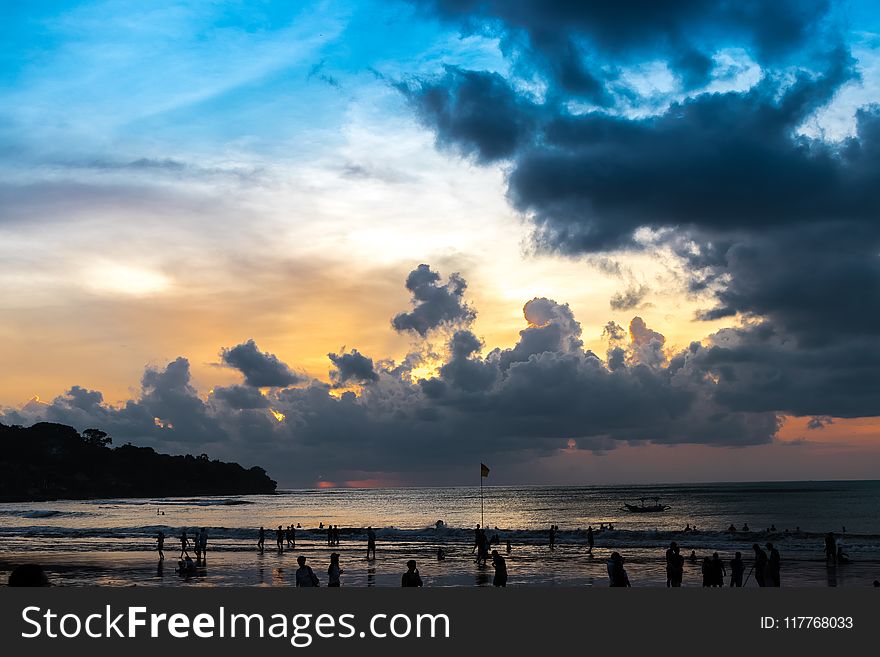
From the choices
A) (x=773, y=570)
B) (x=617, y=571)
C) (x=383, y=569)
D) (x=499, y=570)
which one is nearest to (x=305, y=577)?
(x=499, y=570)

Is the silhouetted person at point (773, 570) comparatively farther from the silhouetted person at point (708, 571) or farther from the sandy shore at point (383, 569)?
the sandy shore at point (383, 569)

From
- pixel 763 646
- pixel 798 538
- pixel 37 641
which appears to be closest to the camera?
pixel 37 641

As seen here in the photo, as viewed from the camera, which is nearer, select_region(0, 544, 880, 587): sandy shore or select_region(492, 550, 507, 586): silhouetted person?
select_region(492, 550, 507, 586): silhouetted person

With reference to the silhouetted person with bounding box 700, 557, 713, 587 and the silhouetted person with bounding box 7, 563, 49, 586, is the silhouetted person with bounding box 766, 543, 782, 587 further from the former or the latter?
the silhouetted person with bounding box 7, 563, 49, 586

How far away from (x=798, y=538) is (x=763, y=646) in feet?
216

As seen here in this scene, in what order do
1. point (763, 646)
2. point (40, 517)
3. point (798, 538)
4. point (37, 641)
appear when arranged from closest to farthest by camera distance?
point (37, 641) < point (763, 646) < point (798, 538) < point (40, 517)

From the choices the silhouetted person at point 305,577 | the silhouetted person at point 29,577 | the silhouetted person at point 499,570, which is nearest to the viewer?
the silhouetted person at point 29,577

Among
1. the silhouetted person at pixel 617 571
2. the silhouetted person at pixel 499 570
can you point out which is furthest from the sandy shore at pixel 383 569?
the silhouetted person at pixel 617 571

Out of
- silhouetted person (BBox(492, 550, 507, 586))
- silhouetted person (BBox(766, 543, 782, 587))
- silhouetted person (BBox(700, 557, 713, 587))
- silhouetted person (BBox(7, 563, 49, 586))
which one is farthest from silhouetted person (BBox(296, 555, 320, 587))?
silhouetted person (BBox(766, 543, 782, 587))

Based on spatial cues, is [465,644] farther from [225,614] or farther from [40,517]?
[40,517]

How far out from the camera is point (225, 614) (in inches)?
519

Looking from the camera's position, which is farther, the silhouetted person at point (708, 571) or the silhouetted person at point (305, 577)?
the silhouetted person at point (708, 571)

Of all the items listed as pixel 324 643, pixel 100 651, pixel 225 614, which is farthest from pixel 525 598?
pixel 100 651

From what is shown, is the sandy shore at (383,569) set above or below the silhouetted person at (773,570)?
below
